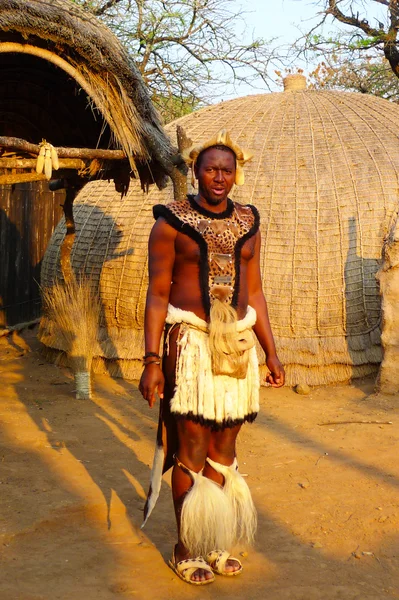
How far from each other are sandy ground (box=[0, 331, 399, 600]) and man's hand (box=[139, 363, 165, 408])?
2.69ft

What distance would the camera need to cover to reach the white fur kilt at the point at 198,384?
3.03 metres

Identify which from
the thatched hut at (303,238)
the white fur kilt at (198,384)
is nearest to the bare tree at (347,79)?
the thatched hut at (303,238)

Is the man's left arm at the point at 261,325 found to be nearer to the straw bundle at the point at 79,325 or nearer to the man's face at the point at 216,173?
the man's face at the point at 216,173

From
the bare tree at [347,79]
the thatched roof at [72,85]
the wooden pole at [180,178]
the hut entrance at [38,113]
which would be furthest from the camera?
the bare tree at [347,79]

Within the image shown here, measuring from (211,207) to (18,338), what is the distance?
22.3ft

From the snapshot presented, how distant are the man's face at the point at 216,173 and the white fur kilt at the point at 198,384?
524 mm

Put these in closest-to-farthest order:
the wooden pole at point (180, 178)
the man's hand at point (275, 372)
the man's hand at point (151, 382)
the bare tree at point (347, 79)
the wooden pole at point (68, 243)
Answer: the man's hand at point (151, 382) → the man's hand at point (275, 372) → the wooden pole at point (180, 178) → the wooden pole at point (68, 243) → the bare tree at point (347, 79)

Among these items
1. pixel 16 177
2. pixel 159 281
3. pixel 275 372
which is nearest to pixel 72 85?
pixel 16 177

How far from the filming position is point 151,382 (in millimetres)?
2990

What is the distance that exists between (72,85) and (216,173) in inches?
136

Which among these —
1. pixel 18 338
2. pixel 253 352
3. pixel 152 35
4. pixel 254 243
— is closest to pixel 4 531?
pixel 253 352

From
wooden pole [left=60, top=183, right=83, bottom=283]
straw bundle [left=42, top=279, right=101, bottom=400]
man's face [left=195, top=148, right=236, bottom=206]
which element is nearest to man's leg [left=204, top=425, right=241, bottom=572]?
man's face [left=195, top=148, right=236, bottom=206]

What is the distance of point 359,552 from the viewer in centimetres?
340

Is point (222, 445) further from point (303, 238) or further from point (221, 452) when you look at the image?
point (303, 238)
